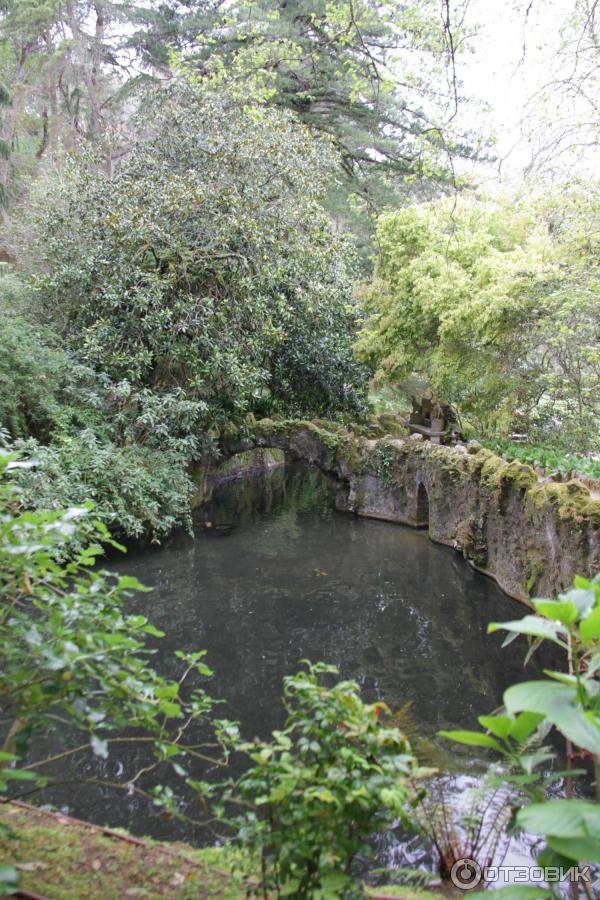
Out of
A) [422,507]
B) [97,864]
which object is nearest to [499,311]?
[422,507]

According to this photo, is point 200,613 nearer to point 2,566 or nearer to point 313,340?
point 2,566

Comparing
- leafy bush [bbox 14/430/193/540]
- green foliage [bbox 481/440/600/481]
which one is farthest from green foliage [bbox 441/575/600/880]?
green foliage [bbox 481/440/600/481]

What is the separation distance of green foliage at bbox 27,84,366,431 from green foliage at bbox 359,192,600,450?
1.91 metres

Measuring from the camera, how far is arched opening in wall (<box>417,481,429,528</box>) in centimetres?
1286

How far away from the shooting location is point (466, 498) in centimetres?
1082

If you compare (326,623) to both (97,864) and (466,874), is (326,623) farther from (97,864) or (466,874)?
(97,864)

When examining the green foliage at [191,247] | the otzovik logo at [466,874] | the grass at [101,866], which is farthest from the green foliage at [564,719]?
the green foliage at [191,247]

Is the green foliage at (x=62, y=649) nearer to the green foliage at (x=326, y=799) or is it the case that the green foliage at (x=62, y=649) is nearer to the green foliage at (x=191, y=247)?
the green foliage at (x=326, y=799)

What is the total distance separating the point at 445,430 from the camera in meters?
15.0

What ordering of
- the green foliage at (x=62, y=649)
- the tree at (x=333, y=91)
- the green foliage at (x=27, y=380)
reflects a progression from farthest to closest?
the tree at (x=333, y=91) < the green foliage at (x=27, y=380) < the green foliage at (x=62, y=649)

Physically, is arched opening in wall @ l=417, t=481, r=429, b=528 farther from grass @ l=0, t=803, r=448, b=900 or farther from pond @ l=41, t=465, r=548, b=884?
grass @ l=0, t=803, r=448, b=900

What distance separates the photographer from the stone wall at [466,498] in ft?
25.8

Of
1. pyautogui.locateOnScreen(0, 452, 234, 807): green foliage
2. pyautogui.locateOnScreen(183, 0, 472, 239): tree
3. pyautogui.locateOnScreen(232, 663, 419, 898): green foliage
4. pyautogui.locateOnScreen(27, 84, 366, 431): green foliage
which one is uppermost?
pyautogui.locateOnScreen(183, 0, 472, 239): tree

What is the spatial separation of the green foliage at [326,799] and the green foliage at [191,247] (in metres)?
8.39
